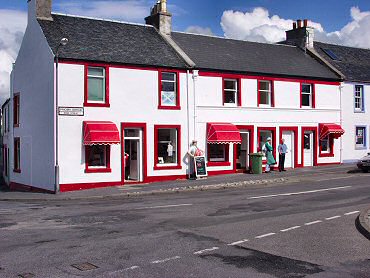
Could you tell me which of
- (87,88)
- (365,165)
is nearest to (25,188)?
(87,88)

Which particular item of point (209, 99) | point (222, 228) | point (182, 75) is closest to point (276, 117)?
point (209, 99)

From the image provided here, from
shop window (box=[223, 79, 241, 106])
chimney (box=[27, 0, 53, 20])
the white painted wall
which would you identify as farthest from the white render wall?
the white painted wall

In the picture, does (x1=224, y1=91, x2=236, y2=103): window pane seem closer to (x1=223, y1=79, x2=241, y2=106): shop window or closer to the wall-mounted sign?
(x1=223, y1=79, x2=241, y2=106): shop window

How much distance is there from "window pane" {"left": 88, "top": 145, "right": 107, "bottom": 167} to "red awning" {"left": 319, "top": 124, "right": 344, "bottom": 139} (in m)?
15.0

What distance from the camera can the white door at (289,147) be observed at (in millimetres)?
32531

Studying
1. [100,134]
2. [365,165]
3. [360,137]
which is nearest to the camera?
[100,134]

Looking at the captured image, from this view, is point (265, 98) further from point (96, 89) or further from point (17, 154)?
point (17, 154)

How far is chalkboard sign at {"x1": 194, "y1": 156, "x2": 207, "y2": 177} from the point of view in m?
27.8

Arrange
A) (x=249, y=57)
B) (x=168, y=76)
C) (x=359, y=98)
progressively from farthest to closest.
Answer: (x=359, y=98) < (x=249, y=57) < (x=168, y=76)

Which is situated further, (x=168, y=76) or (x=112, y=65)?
(x=168, y=76)

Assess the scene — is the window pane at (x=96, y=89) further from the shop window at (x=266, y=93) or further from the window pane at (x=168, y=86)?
the shop window at (x=266, y=93)

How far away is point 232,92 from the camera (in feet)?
98.9

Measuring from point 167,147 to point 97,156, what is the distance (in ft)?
13.2

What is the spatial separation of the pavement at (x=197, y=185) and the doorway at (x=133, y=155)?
146cm
